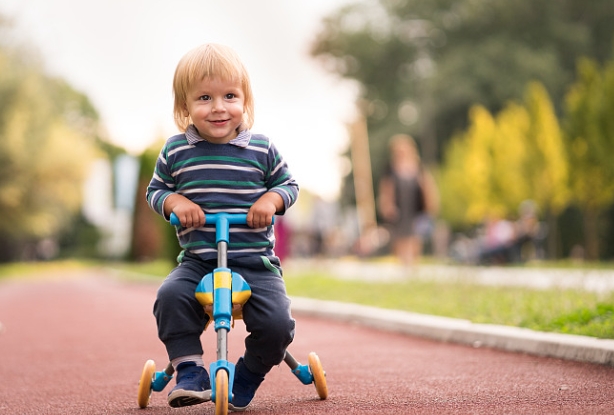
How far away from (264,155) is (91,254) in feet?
227

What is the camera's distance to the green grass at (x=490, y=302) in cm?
696

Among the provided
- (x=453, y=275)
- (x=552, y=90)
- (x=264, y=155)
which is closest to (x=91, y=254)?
(x=552, y=90)

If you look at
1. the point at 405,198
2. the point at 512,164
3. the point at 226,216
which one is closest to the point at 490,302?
the point at 405,198

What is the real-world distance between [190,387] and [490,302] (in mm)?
5756

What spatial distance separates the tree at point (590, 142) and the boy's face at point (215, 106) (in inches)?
744

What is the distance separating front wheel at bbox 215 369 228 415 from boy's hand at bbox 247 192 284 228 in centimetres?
65

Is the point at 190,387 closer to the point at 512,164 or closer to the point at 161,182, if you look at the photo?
the point at 161,182

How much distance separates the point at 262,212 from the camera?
13.0 ft

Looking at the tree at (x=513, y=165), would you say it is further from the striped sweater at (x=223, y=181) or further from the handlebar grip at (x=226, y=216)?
the handlebar grip at (x=226, y=216)

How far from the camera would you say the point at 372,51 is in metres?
47.4

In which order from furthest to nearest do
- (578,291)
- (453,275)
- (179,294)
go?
(453,275) → (578,291) → (179,294)

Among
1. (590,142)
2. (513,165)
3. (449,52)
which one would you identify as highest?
(449,52)

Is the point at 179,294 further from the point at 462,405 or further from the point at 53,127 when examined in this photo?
the point at 53,127

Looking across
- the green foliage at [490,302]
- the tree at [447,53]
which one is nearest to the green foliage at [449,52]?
the tree at [447,53]
